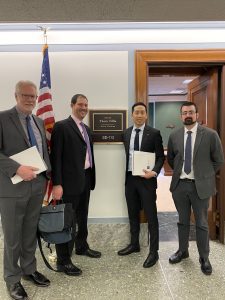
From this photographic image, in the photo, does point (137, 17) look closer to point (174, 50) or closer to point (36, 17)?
point (36, 17)

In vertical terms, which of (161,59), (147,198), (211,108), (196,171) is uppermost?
(161,59)

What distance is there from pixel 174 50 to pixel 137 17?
4.82 ft

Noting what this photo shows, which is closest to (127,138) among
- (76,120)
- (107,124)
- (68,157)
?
(107,124)

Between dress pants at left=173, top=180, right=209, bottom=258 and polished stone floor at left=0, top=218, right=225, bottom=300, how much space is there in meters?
0.26

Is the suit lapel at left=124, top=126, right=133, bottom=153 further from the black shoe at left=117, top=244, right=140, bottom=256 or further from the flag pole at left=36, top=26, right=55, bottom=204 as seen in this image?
the black shoe at left=117, top=244, right=140, bottom=256

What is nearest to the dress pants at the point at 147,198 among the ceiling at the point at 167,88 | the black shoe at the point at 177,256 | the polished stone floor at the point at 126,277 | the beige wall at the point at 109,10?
the black shoe at the point at 177,256

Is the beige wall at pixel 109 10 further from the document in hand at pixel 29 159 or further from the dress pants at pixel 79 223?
the dress pants at pixel 79 223

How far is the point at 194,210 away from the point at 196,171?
14.8 inches

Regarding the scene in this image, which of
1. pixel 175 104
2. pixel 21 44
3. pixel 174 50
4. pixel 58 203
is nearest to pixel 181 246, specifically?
pixel 58 203

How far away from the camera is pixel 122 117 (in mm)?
2914

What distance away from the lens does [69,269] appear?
7.90 ft

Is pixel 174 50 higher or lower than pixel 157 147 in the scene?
higher

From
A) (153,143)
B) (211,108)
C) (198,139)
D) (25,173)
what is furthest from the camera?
(211,108)

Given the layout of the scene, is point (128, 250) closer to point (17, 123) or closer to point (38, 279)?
point (38, 279)
